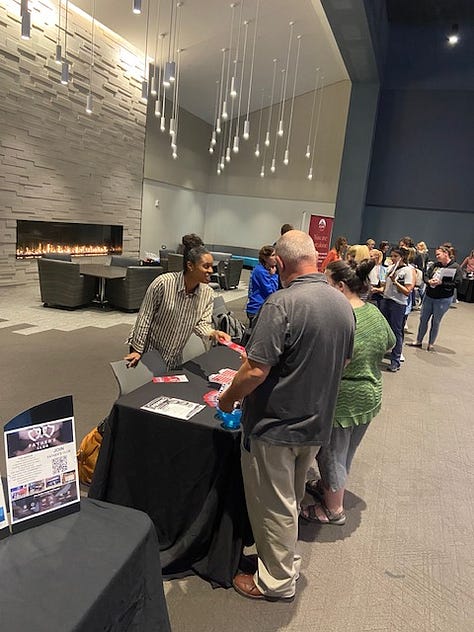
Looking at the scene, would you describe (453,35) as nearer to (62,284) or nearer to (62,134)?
(62,134)

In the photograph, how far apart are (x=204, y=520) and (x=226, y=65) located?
Result: 38.1 ft

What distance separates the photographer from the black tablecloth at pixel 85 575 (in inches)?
37.8

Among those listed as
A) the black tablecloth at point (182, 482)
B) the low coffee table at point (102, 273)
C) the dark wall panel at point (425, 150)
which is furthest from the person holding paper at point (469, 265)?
the black tablecloth at point (182, 482)

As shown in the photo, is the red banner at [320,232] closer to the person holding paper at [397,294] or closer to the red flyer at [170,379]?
the person holding paper at [397,294]

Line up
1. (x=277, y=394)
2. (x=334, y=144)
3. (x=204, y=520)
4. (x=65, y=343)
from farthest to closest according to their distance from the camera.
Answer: (x=334, y=144) → (x=65, y=343) → (x=204, y=520) → (x=277, y=394)

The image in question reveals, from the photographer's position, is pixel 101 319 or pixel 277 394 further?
pixel 101 319

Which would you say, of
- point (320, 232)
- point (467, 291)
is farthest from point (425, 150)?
point (320, 232)

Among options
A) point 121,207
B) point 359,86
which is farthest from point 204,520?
point 359,86

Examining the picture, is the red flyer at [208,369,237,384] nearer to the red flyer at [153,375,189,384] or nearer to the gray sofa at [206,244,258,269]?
the red flyer at [153,375,189,384]

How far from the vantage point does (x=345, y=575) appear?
2.18m

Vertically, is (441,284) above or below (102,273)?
above

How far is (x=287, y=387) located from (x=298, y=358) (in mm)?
118

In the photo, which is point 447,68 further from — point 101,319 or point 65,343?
point 65,343

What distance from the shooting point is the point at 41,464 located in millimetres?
1182
